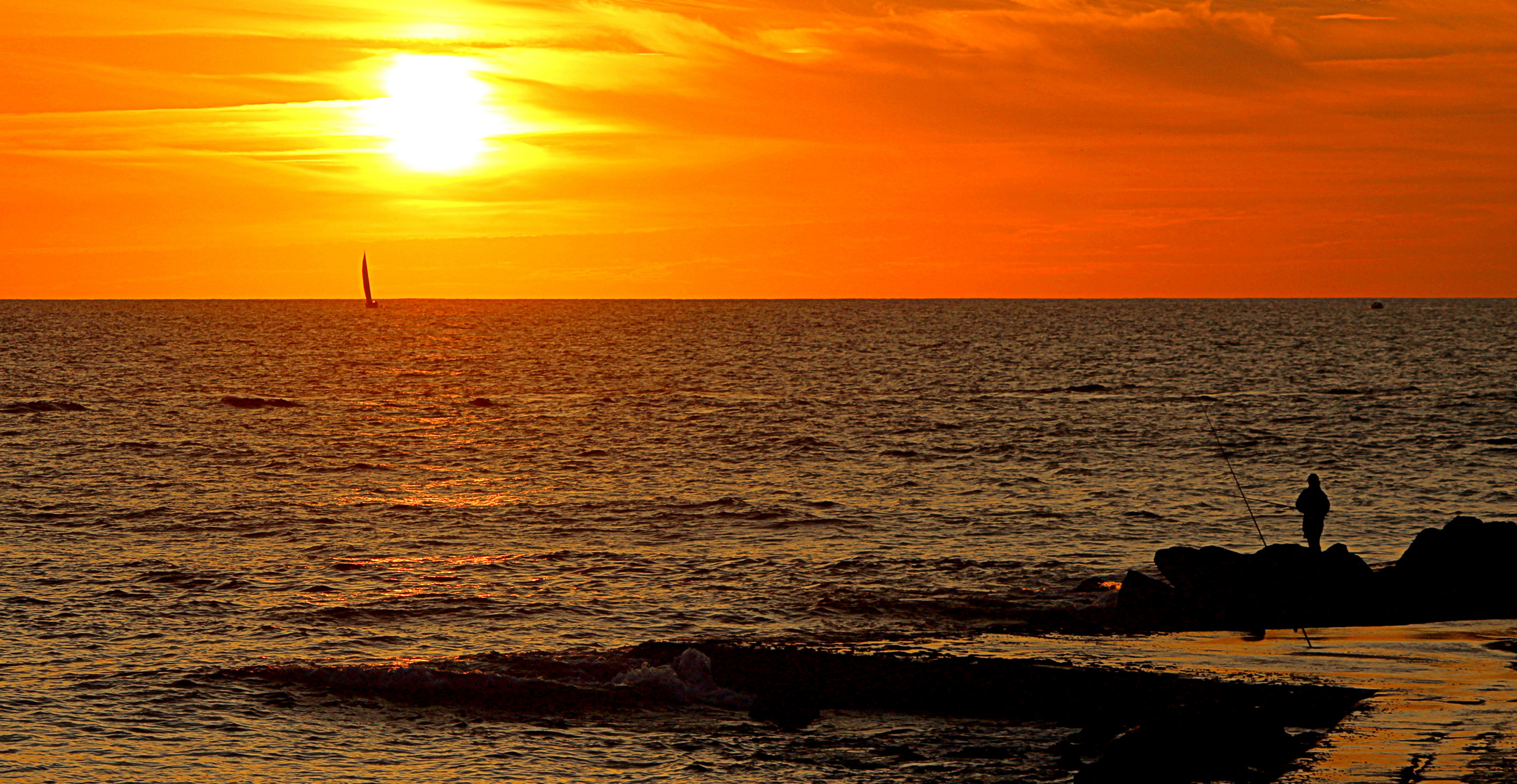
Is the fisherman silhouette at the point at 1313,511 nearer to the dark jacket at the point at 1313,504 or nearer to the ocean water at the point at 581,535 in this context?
the dark jacket at the point at 1313,504

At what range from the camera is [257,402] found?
7056 cm

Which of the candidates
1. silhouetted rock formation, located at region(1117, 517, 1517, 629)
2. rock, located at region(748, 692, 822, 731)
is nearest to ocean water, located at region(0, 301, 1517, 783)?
rock, located at region(748, 692, 822, 731)

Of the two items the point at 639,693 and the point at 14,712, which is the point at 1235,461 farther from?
the point at 14,712

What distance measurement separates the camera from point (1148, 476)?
136 ft

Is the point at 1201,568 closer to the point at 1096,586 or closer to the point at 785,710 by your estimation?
the point at 1096,586

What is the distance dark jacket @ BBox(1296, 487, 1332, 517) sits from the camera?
23.6 metres

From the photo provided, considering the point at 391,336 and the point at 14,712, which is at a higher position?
the point at 391,336

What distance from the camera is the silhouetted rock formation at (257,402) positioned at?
6931cm

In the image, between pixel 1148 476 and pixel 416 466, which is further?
pixel 416 466

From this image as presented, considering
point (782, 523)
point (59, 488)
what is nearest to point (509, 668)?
point (782, 523)

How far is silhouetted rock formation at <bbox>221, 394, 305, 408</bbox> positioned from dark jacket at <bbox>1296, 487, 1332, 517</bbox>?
5662 cm

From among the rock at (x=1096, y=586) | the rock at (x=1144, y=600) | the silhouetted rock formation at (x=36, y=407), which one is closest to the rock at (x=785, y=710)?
the rock at (x=1144, y=600)

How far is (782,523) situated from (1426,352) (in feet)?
350

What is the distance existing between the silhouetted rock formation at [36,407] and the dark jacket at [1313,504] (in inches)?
2285
